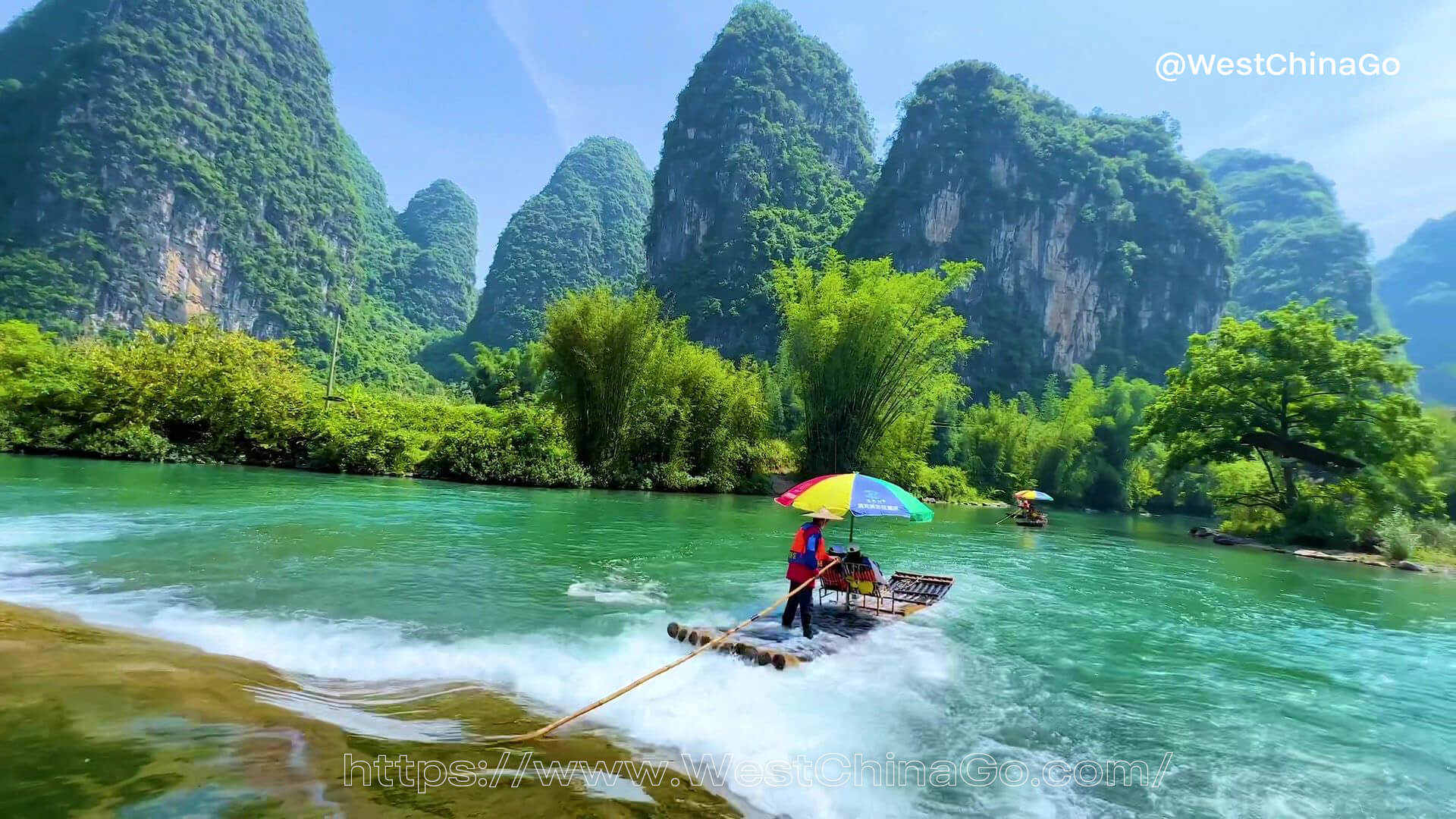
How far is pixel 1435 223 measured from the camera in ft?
424

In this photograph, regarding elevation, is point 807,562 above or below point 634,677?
above

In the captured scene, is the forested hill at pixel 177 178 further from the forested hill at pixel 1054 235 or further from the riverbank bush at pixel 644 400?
the forested hill at pixel 1054 235

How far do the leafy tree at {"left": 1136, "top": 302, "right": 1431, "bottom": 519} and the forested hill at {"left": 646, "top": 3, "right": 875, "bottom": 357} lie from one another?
61387mm

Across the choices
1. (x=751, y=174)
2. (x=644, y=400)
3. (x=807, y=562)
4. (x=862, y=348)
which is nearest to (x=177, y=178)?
(x=751, y=174)

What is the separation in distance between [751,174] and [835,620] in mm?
96377

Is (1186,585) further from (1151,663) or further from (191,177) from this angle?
(191,177)

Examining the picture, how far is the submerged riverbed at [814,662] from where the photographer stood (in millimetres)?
4621

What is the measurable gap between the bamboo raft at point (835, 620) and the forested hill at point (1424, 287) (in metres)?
77.6

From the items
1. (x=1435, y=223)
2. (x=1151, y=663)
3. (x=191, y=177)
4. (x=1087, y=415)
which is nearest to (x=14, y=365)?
(x=1151, y=663)

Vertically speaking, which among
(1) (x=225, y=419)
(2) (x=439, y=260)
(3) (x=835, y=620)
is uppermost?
(2) (x=439, y=260)

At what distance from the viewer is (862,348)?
2839 cm

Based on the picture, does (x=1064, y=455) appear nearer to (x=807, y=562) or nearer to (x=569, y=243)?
(x=807, y=562)

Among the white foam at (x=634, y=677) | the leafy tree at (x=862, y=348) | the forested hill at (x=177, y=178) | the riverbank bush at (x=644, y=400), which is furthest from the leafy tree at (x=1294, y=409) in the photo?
the forested hill at (x=177, y=178)

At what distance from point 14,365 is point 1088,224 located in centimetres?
9416
